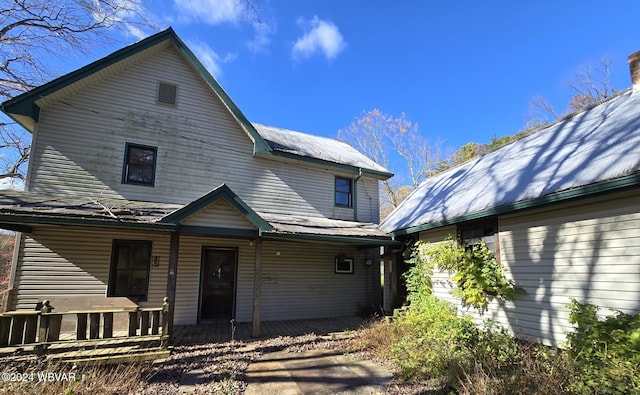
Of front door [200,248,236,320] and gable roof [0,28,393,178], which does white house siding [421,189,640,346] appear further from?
front door [200,248,236,320]

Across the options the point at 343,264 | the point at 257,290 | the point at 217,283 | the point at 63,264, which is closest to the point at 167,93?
the point at 63,264

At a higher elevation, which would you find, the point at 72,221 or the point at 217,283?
the point at 72,221

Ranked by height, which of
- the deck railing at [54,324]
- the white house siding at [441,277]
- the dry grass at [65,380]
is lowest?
the dry grass at [65,380]

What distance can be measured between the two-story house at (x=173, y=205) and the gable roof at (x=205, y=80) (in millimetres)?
36

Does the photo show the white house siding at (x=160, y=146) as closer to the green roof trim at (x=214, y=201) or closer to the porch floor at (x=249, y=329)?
the green roof trim at (x=214, y=201)

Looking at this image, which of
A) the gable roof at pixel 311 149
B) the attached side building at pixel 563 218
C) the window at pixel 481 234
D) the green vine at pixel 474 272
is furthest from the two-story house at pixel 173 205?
the attached side building at pixel 563 218

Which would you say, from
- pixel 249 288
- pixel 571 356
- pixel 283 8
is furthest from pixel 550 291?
pixel 283 8

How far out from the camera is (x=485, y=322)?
6.50 meters

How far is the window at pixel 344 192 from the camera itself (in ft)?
39.6

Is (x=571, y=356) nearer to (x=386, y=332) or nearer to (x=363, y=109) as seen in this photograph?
(x=386, y=332)

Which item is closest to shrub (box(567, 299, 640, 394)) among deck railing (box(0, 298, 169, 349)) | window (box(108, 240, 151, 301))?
deck railing (box(0, 298, 169, 349))

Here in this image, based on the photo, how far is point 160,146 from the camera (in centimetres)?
920

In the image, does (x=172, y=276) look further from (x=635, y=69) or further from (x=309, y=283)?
(x=635, y=69)

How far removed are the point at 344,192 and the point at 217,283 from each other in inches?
224
